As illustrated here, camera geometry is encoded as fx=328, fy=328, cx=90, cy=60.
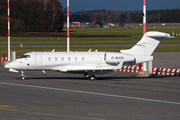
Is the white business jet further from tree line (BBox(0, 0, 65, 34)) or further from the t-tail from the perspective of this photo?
tree line (BBox(0, 0, 65, 34))

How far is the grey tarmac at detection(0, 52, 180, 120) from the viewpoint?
15938 mm

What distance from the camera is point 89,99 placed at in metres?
20.4

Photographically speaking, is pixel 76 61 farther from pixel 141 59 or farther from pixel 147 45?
pixel 147 45

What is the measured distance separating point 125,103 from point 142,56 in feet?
36.9

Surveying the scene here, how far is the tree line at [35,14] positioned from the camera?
128250mm

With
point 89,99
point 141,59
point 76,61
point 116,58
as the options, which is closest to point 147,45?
point 141,59

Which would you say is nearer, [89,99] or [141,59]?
[89,99]

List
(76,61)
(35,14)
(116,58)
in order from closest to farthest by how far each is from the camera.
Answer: (116,58) → (76,61) → (35,14)

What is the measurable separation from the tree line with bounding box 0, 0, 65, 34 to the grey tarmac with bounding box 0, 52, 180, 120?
9715 centimetres

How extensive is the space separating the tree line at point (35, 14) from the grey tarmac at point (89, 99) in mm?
97149

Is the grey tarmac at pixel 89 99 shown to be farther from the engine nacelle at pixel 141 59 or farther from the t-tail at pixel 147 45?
the t-tail at pixel 147 45

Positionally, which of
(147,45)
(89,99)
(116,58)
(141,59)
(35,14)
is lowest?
(89,99)

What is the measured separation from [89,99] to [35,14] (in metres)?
119

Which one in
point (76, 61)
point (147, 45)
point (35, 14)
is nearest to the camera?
point (76, 61)
